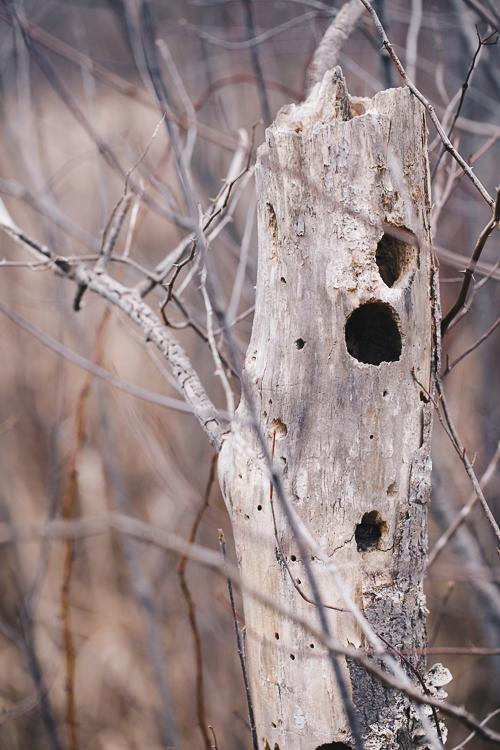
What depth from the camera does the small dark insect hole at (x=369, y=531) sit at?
88 cm

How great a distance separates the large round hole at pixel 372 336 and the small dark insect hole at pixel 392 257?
0.08 m

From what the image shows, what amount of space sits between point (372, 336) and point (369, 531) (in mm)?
391

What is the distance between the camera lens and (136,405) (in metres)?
2.90

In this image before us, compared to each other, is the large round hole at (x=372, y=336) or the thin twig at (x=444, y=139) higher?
the thin twig at (x=444, y=139)

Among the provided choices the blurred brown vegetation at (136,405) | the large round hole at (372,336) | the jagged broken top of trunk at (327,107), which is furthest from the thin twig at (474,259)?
the blurred brown vegetation at (136,405)

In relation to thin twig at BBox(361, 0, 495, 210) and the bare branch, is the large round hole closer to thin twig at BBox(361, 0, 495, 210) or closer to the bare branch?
thin twig at BBox(361, 0, 495, 210)

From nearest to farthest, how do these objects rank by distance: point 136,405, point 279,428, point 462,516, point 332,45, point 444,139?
point 444,139
point 279,428
point 332,45
point 462,516
point 136,405

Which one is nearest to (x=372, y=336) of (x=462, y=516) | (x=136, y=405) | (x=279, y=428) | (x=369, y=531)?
(x=279, y=428)

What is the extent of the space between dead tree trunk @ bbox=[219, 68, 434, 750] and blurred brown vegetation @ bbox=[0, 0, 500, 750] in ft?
5.62

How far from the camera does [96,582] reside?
3021 mm

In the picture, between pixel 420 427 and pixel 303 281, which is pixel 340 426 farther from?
pixel 303 281

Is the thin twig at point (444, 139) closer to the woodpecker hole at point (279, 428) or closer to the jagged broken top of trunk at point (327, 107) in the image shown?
the jagged broken top of trunk at point (327, 107)

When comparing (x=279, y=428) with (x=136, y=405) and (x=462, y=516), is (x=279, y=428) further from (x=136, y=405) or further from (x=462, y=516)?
(x=136, y=405)

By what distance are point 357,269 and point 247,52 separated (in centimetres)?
257
